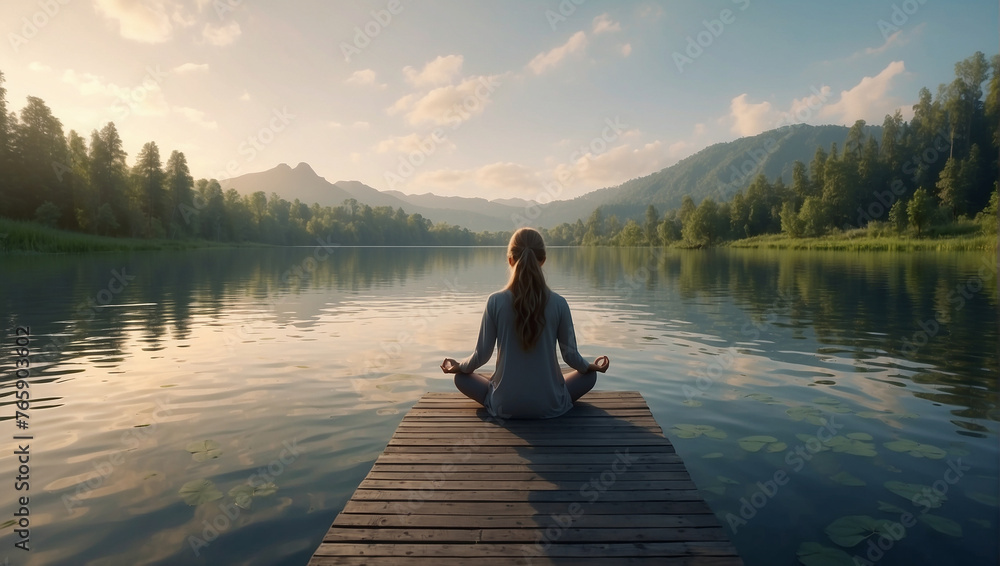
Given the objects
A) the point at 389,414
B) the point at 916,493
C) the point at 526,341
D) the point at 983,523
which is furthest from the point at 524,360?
the point at 983,523

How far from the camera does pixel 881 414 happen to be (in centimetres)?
845

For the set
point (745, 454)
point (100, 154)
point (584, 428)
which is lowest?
point (745, 454)

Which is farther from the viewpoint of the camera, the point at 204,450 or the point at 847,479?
the point at 204,450

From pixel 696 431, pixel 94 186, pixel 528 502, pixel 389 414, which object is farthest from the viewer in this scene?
pixel 94 186

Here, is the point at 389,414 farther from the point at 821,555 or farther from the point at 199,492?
the point at 821,555

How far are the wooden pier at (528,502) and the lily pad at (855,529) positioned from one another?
1741mm

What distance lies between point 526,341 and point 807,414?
5781mm

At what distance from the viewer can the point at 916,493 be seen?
19.2ft

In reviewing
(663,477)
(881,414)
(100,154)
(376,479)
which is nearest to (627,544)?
(663,477)

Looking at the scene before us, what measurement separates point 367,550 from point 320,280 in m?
34.0

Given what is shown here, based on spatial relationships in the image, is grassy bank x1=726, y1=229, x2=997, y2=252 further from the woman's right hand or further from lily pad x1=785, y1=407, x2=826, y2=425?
the woman's right hand

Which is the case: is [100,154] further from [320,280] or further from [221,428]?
[221,428]

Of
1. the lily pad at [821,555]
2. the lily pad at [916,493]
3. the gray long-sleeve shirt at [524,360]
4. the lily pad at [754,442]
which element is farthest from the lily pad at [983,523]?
the gray long-sleeve shirt at [524,360]

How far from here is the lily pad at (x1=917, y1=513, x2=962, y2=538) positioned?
512cm
